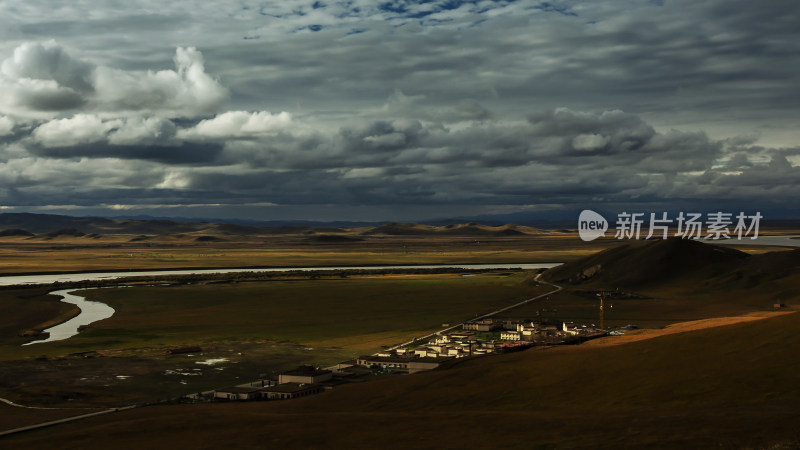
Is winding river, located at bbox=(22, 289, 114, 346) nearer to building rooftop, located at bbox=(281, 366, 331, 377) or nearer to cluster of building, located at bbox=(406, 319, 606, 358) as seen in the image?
building rooftop, located at bbox=(281, 366, 331, 377)

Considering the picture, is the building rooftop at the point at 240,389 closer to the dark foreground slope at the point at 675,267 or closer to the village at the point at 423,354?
the village at the point at 423,354

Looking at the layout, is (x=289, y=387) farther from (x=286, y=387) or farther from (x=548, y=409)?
(x=548, y=409)

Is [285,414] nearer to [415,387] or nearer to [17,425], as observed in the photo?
[415,387]

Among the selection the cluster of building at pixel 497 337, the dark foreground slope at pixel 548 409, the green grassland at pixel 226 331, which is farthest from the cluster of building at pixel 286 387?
the cluster of building at pixel 497 337

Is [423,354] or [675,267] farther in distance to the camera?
[675,267]

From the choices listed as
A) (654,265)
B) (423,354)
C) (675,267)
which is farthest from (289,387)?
(675,267)
